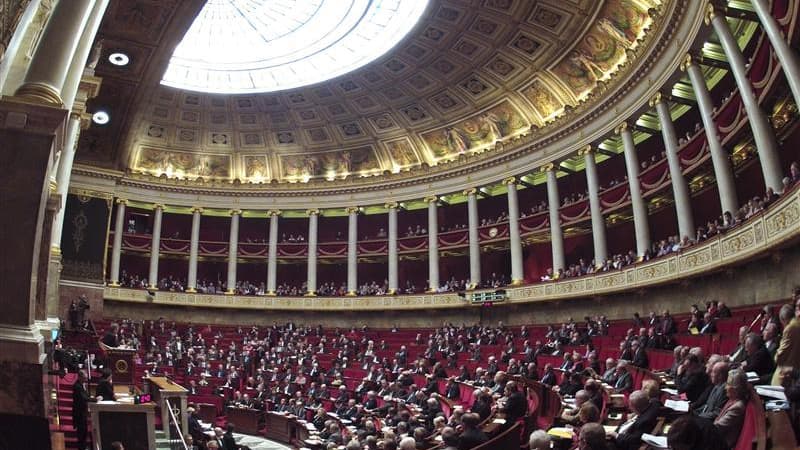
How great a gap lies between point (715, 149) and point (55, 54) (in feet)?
55.6

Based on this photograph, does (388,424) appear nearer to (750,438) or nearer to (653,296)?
(750,438)

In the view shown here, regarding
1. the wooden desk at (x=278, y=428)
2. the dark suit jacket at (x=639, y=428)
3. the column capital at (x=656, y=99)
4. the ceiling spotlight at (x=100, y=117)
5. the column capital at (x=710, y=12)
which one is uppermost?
the column capital at (x=710, y=12)

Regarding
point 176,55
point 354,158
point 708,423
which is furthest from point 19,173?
point 354,158

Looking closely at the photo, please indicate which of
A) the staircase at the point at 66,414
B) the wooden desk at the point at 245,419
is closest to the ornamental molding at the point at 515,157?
the wooden desk at the point at 245,419

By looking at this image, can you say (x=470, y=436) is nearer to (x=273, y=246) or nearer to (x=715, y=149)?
(x=715, y=149)

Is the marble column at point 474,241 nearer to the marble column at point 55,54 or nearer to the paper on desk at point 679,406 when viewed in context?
the paper on desk at point 679,406

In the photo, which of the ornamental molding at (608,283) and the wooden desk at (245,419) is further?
the wooden desk at (245,419)

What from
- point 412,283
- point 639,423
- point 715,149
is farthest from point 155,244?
point 639,423

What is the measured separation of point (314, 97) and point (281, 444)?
790 inches

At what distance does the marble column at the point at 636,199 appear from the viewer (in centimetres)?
2168

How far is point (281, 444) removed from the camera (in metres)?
17.9

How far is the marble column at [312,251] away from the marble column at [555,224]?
1481 centimetres

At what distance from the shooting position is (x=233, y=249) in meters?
36.7

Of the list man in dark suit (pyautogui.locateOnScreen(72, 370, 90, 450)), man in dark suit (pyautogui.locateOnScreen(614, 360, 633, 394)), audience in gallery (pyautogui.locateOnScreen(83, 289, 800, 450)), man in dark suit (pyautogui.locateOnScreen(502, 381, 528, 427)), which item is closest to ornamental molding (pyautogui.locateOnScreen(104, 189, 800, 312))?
audience in gallery (pyautogui.locateOnScreen(83, 289, 800, 450))
